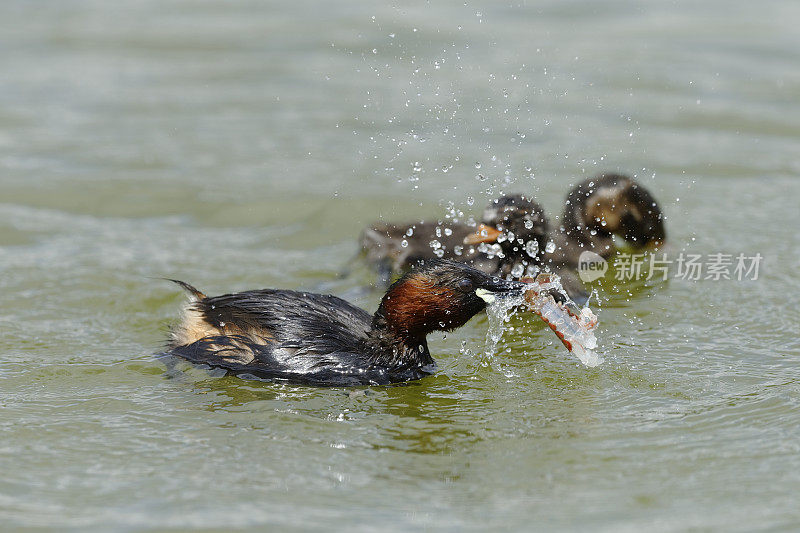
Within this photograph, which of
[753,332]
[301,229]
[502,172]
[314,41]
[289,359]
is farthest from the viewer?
[314,41]

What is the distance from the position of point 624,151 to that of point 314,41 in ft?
14.7

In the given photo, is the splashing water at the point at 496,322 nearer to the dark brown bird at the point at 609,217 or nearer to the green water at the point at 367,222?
the green water at the point at 367,222

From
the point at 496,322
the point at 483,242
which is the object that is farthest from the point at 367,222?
the point at 496,322

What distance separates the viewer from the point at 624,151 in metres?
10.3

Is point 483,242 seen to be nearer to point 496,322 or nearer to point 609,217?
point 496,322

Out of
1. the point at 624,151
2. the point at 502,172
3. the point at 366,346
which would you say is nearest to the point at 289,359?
the point at 366,346

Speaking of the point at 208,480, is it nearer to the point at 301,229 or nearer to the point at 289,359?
the point at 289,359

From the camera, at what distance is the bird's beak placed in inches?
301

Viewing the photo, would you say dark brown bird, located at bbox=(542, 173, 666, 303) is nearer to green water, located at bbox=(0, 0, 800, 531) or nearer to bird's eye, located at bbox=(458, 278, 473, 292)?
green water, located at bbox=(0, 0, 800, 531)

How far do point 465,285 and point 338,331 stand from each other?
31.4 inches

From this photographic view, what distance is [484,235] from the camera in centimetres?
764

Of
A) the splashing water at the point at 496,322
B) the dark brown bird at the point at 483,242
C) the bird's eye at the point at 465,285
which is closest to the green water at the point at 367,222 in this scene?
the splashing water at the point at 496,322

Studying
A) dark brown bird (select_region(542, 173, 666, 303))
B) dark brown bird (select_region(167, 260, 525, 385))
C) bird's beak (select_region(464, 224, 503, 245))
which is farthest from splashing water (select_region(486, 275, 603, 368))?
dark brown bird (select_region(542, 173, 666, 303))

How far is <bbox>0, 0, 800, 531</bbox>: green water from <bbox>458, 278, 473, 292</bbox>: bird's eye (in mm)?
586
